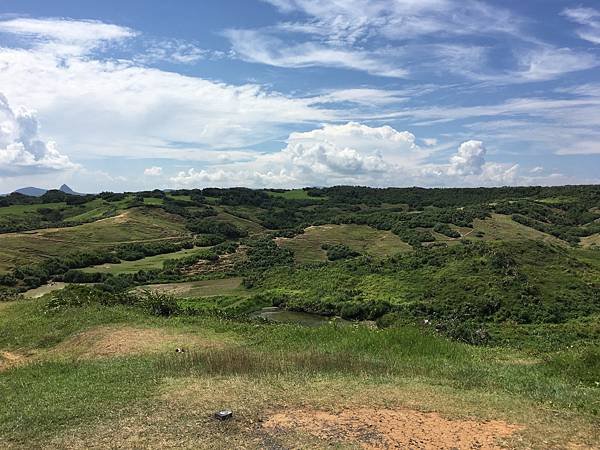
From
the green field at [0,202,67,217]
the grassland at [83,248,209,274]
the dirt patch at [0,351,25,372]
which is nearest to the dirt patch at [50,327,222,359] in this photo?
the dirt patch at [0,351,25,372]

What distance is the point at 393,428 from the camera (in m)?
10.1

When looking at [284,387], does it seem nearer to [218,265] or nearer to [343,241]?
[218,265]

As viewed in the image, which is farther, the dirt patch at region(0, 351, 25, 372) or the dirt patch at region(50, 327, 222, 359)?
the dirt patch at region(50, 327, 222, 359)

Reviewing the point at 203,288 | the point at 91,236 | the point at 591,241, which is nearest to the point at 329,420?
the point at 203,288

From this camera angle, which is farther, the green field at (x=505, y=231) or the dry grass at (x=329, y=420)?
the green field at (x=505, y=231)

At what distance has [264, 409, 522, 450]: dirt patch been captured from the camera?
30.9ft

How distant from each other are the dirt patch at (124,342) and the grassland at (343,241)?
6340 cm

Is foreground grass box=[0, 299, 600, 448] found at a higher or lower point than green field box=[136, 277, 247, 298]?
higher

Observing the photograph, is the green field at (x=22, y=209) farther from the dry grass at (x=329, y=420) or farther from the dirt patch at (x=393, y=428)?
the dirt patch at (x=393, y=428)

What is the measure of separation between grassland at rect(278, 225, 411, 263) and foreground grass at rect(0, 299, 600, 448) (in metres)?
65.1

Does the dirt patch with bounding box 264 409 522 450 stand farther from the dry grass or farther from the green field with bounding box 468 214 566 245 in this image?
the green field with bounding box 468 214 566 245

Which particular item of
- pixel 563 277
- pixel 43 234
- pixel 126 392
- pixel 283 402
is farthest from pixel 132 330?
pixel 43 234

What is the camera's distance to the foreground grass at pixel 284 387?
1012 centimetres

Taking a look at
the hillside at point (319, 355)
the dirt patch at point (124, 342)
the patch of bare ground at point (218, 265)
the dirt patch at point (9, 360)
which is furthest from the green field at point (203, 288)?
the dirt patch at point (9, 360)
